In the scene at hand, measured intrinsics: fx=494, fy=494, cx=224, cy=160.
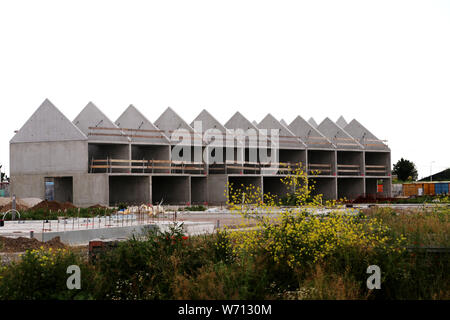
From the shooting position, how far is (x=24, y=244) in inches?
536

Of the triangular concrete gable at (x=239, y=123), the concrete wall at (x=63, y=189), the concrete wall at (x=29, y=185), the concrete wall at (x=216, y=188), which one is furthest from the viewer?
the triangular concrete gable at (x=239, y=123)

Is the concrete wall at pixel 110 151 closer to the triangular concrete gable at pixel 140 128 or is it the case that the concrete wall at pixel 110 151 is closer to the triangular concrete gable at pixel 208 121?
the triangular concrete gable at pixel 140 128

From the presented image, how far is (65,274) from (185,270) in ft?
6.44

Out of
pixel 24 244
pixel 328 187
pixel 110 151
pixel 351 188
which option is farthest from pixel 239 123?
pixel 24 244

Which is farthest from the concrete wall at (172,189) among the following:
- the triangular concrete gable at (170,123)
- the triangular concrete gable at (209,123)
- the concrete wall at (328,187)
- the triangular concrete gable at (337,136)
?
the triangular concrete gable at (337,136)

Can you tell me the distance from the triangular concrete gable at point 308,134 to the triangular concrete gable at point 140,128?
13.6 m

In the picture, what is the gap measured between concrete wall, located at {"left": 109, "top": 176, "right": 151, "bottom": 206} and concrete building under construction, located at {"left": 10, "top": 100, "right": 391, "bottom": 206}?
0.07 metres

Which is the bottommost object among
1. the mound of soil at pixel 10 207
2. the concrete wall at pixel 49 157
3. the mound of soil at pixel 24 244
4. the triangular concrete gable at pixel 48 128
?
the mound of soil at pixel 24 244

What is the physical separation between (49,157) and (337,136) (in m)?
26.1

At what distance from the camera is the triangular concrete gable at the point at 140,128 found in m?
37.8

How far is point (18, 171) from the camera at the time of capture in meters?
35.9

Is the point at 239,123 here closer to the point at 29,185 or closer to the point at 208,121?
the point at 208,121
